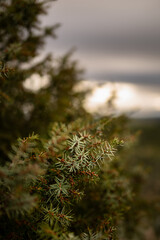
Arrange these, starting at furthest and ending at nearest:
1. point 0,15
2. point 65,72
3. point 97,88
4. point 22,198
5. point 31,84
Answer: point 97,88 < point 65,72 < point 31,84 < point 0,15 < point 22,198

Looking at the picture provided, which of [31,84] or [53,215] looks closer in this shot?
[53,215]

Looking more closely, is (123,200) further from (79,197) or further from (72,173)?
(72,173)

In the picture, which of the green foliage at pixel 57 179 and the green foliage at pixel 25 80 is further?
the green foliage at pixel 25 80

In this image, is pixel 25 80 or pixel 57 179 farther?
pixel 25 80

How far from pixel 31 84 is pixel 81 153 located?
279 cm

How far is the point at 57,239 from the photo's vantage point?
1024mm

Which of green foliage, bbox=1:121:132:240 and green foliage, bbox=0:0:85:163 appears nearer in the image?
green foliage, bbox=1:121:132:240

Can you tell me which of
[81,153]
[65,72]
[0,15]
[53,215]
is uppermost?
[0,15]

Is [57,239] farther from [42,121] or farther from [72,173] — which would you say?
[42,121]

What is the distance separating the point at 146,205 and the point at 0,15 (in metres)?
5.89

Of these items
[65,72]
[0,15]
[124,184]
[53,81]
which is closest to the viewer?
[0,15]

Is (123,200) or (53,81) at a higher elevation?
(53,81)

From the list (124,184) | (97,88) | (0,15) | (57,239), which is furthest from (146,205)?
(0,15)

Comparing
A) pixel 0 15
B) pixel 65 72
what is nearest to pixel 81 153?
pixel 0 15
